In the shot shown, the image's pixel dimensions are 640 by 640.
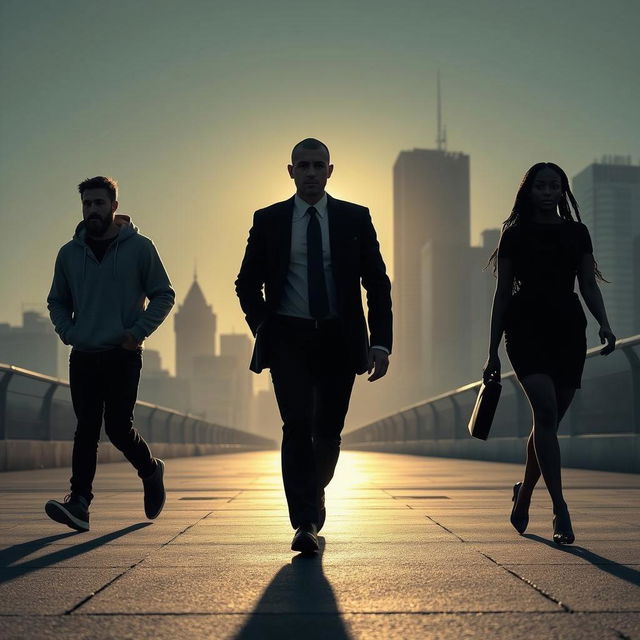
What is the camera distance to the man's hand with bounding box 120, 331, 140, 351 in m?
5.75

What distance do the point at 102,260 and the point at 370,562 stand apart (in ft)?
8.16

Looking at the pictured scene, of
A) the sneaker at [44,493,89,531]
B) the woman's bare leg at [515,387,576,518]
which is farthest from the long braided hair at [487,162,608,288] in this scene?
the sneaker at [44,493,89,531]

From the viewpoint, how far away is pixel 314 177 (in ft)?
16.7

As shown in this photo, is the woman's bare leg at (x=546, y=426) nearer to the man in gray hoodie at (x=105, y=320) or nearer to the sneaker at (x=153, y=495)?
the man in gray hoodie at (x=105, y=320)

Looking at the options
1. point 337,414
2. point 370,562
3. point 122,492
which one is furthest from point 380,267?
point 122,492

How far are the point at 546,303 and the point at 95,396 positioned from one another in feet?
7.72

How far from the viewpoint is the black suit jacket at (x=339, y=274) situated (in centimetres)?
503

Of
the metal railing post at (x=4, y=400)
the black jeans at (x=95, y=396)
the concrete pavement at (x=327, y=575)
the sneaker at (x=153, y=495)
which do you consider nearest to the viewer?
the concrete pavement at (x=327, y=575)

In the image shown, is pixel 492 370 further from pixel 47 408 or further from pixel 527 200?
pixel 47 408

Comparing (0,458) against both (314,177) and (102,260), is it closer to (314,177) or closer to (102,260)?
(102,260)

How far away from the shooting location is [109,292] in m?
5.92

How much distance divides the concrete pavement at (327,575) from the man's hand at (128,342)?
94cm

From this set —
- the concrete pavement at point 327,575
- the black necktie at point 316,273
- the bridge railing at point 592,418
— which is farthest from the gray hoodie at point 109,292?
the bridge railing at point 592,418

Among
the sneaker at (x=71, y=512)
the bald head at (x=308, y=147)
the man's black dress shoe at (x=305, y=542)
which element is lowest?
the man's black dress shoe at (x=305, y=542)
